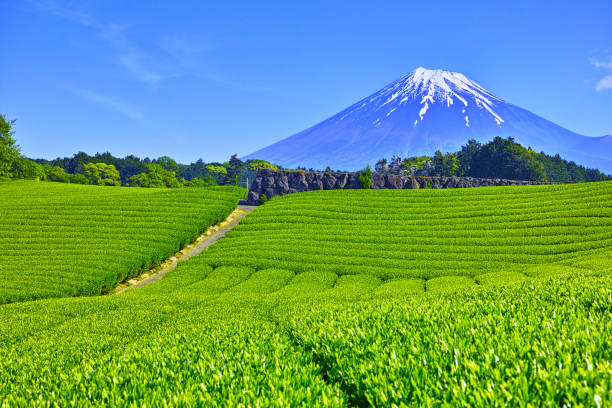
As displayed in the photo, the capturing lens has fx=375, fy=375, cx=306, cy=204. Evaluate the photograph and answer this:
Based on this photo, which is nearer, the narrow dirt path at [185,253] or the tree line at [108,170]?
the narrow dirt path at [185,253]

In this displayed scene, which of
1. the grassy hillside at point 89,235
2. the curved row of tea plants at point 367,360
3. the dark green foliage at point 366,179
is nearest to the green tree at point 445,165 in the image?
the dark green foliage at point 366,179

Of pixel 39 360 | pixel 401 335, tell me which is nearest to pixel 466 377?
pixel 401 335

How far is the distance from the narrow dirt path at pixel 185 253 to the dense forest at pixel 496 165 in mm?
77999

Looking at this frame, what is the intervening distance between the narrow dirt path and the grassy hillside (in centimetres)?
66

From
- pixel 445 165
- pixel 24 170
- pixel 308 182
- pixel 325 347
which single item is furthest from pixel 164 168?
pixel 325 347

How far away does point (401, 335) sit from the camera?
571cm

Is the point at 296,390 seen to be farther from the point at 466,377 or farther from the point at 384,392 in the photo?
the point at 466,377

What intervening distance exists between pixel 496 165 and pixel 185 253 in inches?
3856

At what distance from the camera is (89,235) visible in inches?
1019

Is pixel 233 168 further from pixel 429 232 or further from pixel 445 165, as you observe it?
pixel 429 232

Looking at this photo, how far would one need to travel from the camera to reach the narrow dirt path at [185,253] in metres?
22.8

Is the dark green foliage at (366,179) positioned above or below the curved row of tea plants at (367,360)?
above

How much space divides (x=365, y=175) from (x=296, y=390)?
140 ft

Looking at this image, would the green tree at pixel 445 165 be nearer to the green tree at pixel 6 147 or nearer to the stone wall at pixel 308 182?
the stone wall at pixel 308 182
